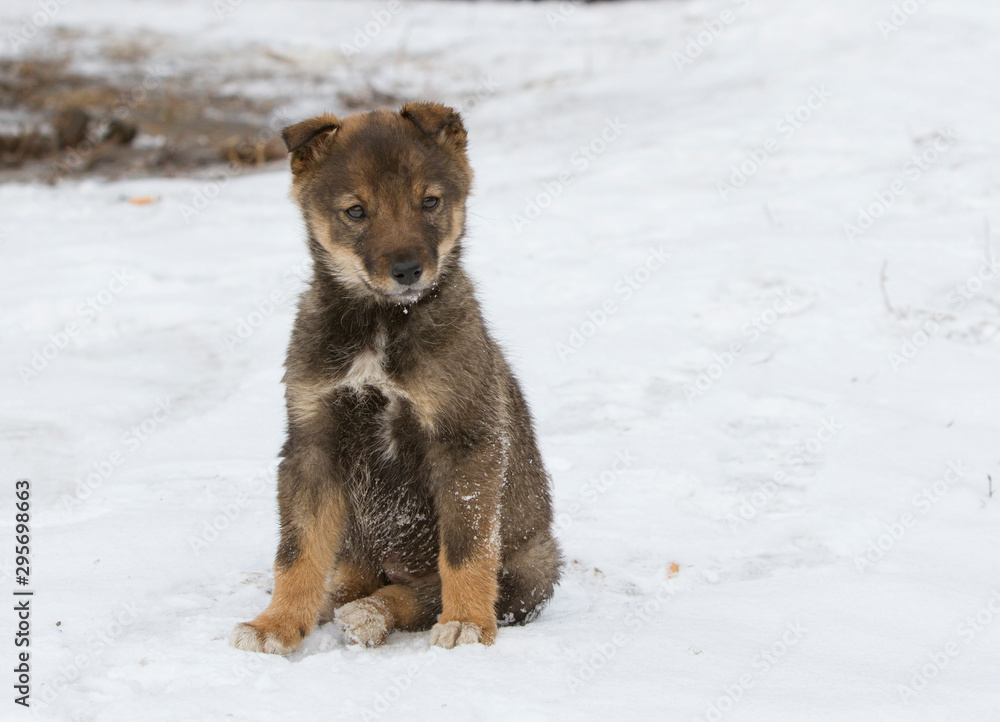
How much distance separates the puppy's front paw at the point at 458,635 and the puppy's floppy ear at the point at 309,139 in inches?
71.4

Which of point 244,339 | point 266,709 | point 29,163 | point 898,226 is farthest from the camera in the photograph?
point 29,163

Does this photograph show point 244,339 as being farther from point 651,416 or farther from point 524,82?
point 524,82

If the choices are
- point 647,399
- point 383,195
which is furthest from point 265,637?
point 647,399

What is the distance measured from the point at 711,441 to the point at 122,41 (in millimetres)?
13738

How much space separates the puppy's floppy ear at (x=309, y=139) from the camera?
3771 mm

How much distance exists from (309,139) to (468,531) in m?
1.57

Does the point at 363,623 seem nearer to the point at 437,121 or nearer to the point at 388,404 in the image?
the point at 388,404

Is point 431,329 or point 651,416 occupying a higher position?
point 431,329

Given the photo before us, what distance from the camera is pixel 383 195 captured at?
12.0 feet

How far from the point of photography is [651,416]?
18.9 ft

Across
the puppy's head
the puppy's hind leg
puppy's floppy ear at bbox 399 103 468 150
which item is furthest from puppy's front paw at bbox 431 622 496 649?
puppy's floppy ear at bbox 399 103 468 150

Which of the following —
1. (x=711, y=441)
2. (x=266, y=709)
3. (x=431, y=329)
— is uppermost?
(x=431, y=329)

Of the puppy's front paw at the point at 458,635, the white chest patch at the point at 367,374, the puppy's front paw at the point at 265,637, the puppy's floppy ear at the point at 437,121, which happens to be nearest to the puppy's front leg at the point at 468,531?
the puppy's front paw at the point at 458,635

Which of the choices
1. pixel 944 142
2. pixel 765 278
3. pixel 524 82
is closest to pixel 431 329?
pixel 765 278
